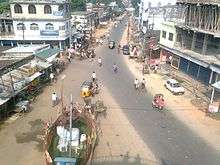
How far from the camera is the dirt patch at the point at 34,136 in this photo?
85.3 feet

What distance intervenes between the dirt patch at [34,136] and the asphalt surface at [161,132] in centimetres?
862

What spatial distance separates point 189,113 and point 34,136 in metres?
15.9

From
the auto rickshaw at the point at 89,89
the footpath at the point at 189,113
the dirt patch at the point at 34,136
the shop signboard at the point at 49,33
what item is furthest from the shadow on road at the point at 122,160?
the shop signboard at the point at 49,33

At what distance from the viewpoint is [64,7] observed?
62.8 meters

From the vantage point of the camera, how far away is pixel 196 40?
46781mm

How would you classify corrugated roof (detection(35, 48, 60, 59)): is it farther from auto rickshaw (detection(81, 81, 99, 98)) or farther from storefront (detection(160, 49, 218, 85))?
storefront (detection(160, 49, 218, 85))

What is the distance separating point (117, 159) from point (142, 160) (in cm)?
189

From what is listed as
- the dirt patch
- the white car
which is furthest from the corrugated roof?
the white car

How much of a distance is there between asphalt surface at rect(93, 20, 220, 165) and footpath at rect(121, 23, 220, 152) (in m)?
0.73

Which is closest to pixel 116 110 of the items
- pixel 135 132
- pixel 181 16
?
pixel 135 132

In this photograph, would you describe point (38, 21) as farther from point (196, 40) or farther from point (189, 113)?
point (189, 113)

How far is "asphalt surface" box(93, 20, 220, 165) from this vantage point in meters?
23.9

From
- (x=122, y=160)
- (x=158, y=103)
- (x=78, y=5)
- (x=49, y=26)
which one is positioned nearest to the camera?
(x=122, y=160)

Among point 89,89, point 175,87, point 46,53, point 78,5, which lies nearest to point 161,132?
point 175,87
